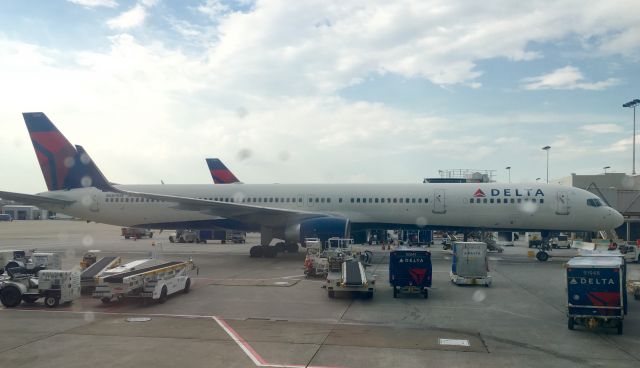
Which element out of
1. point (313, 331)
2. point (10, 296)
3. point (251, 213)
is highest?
point (251, 213)

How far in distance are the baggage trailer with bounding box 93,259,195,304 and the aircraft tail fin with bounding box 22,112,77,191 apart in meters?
20.6

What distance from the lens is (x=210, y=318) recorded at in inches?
551

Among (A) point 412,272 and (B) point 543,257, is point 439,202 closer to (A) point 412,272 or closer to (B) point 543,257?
(B) point 543,257

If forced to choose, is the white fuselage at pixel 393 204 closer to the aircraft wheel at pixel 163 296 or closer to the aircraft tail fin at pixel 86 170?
the aircraft tail fin at pixel 86 170

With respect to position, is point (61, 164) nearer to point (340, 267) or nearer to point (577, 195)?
point (340, 267)

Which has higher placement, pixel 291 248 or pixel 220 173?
pixel 220 173

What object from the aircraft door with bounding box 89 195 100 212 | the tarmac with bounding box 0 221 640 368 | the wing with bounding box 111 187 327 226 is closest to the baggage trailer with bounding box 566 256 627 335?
the tarmac with bounding box 0 221 640 368

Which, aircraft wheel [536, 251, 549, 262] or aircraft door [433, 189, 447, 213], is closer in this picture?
aircraft wheel [536, 251, 549, 262]

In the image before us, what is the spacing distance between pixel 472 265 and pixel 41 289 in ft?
53.8

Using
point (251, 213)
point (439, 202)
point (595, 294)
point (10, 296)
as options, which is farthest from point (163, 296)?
point (439, 202)

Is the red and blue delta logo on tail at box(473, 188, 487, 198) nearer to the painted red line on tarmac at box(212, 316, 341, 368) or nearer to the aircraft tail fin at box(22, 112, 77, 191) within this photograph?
the painted red line on tarmac at box(212, 316, 341, 368)

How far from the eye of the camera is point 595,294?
508 inches

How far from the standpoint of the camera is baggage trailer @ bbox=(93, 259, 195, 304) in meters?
15.8

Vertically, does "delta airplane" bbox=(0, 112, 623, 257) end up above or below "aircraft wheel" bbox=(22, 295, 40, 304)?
above
